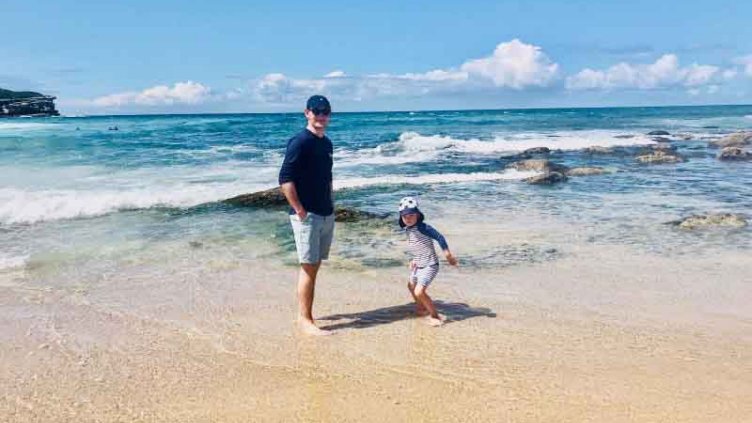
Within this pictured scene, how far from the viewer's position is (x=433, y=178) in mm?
19172

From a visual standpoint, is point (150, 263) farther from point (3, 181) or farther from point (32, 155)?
point (32, 155)

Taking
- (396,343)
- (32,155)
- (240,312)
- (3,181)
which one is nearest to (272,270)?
(240,312)

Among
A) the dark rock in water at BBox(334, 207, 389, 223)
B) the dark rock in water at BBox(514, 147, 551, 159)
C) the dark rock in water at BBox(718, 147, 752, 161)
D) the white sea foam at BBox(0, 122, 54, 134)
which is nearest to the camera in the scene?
the dark rock in water at BBox(334, 207, 389, 223)

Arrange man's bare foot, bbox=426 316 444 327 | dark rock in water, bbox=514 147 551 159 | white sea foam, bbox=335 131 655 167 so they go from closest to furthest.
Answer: man's bare foot, bbox=426 316 444 327
white sea foam, bbox=335 131 655 167
dark rock in water, bbox=514 147 551 159

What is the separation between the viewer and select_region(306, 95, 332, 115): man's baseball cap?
209 inches

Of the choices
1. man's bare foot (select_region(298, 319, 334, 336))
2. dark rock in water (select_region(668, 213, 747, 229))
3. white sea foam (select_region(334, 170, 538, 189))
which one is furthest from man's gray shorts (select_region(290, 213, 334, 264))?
white sea foam (select_region(334, 170, 538, 189))

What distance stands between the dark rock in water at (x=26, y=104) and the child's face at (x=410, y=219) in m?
128

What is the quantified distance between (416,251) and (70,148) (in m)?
32.2

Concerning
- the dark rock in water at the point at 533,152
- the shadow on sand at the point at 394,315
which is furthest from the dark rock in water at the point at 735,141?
the shadow on sand at the point at 394,315

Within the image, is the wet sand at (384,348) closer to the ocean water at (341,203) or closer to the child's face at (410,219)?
the child's face at (410,219)

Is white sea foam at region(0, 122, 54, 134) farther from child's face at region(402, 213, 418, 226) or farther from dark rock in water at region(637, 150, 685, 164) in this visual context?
child's face at region(402, 213, 418, 226)

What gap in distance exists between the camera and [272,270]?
776 cm

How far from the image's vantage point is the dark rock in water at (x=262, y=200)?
12.9 metres

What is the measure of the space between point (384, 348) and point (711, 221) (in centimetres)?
729
